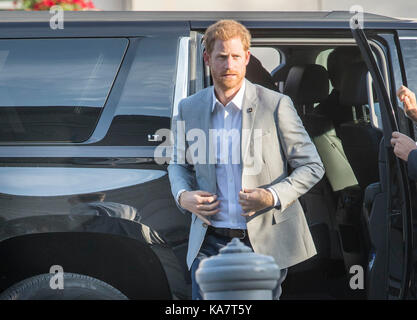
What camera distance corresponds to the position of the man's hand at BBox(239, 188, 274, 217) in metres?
2.79

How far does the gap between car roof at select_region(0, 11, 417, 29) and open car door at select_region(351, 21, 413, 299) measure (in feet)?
0.50

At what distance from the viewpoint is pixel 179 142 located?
3.01 m

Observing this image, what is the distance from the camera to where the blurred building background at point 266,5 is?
9.84 metres

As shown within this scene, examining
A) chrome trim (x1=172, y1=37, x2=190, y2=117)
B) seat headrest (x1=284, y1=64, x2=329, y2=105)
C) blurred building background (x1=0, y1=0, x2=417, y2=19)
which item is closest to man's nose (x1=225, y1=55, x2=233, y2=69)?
chrome trim (x1=172, y1=37, x2=190, y2=117)

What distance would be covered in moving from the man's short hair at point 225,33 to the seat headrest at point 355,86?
3.84 ft

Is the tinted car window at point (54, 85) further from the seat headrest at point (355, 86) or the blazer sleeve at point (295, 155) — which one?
the seat headrest at point (355, 86)

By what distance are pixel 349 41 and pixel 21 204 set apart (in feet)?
5.24

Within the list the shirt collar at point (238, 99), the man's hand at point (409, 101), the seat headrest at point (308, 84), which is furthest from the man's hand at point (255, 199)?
the seat headrest at point (308, 84)

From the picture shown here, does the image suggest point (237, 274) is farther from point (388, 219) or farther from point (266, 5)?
point (266, 5)

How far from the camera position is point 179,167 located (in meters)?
2.99

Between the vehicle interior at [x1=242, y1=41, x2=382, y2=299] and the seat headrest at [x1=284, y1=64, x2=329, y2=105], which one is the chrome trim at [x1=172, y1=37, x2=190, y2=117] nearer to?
the vehicle interior at [x1=242, y1=41, x2=382, y2=299]

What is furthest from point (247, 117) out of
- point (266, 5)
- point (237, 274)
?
point (266, 5)

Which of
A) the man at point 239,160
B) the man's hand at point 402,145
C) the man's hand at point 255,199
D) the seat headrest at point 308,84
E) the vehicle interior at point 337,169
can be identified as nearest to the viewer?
the man's hand at point 255,199
